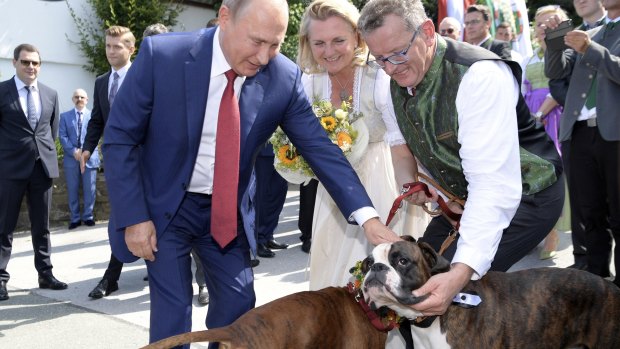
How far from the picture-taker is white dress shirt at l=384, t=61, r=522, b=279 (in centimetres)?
302

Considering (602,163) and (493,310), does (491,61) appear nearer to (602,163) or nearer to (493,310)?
(493,310)

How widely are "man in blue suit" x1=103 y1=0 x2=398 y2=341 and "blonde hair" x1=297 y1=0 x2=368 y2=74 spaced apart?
101cm

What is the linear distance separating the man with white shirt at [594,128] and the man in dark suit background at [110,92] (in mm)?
4237

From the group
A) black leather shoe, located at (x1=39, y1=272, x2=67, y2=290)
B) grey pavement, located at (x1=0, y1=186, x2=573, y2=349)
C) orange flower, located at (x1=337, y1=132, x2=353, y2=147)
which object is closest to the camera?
orange flower, located at (x1=337, y1=132, x2=353, y2=147)

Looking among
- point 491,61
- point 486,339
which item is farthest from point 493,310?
point 491,61

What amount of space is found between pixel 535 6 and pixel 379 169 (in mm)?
20756

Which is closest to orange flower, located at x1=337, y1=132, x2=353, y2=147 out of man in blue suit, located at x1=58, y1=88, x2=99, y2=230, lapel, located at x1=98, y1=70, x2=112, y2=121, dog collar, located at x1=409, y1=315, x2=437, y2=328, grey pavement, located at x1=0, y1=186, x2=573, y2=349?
dog collar, located at x1=409, y1=315, x2=437, y2=328

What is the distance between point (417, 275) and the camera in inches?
121

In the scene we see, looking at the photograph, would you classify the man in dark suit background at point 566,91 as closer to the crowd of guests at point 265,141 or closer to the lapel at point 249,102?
the crowd of guests at point 265,141

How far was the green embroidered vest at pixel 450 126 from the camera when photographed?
323 centimetres

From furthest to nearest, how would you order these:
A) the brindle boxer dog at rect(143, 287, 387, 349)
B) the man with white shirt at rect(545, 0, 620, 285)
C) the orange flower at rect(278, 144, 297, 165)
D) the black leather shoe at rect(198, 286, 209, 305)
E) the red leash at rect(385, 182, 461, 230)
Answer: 1. the black leather shoe at rect(198, 286, 209, 305)
2. the man with white shirt at rect(545, 0, 620, 285)
3. the orange flower at rect(278, 144, 297, 165)
4. the red leash at rect(385, 182, 461, 230)
5. the brindle boxer dog at rect(143, 287, 387, 349)

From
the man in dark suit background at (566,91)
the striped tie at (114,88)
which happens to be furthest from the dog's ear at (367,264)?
the striped tie at (114,88)

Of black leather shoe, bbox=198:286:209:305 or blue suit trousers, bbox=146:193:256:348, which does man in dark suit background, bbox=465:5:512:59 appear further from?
blue suit trousers, bbox=146:193:256:348

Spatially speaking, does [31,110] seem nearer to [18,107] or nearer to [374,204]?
[18,107]
